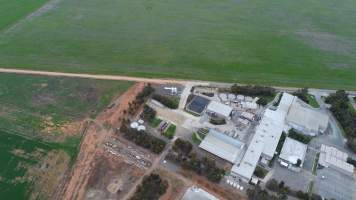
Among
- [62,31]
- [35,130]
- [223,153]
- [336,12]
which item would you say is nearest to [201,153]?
[223,153]

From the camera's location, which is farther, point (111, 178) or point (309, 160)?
point (309, 160)

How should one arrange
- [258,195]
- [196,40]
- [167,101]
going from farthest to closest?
[196,40], [167,101], [258,195]

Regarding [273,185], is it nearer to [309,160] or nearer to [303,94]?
[309,160]

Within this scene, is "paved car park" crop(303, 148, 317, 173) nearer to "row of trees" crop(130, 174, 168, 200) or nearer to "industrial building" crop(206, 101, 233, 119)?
"industrial building" crop(206, 101, 233, 119)

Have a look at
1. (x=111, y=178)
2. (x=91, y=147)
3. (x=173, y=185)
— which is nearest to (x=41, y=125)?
(x=91, y=147)

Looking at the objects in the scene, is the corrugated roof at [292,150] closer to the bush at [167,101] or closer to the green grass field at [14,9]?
the bush at [167,101]

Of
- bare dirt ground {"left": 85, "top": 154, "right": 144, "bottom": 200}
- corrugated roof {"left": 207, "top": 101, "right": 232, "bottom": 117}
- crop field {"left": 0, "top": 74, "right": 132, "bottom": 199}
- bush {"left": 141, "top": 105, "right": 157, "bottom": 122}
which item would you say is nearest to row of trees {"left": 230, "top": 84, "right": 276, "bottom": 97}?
corrugated roof {"left": 207, "top": 101, "right": 232, "bottom": 117}

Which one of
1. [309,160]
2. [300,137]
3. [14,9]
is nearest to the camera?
[309,160]

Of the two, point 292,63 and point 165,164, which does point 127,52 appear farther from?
point 292,63

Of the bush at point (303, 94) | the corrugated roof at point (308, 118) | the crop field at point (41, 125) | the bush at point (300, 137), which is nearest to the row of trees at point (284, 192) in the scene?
A: the bush at point (300, 137)
